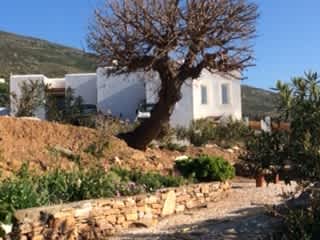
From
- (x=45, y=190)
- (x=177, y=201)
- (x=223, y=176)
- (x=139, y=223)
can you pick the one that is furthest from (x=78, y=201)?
(x=223, y=176)

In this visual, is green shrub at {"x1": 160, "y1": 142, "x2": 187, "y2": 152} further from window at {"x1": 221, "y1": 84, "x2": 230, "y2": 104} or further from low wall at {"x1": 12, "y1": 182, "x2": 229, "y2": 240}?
window at {"x1": 221, "y1": 84, "x2": 230, "y2": 104}

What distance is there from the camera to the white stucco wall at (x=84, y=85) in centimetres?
4172

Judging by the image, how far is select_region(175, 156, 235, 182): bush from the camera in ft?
46.8

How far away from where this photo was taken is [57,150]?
14.1 metres

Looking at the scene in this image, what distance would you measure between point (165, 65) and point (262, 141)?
9546mm

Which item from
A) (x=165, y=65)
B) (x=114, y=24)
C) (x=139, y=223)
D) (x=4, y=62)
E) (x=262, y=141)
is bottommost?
(x=139, y=223)


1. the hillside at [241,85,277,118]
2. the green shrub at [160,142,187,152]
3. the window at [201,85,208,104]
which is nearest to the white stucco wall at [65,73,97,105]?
the window at [201,85,208,104]

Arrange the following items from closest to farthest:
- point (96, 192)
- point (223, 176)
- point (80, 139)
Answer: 1. point (96, 192)
2. point (223, 176)
3. point (80, 139)

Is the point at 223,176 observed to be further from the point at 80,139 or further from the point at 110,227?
the point at 110,227

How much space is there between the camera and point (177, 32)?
57.0 ft

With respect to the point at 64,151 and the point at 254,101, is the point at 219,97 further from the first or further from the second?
the point at 64,151

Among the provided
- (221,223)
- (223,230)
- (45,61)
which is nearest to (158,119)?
(221,223)

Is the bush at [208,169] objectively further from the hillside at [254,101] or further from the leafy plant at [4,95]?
the hillside at [254,101]

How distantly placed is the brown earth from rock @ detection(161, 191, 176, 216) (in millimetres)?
2210
